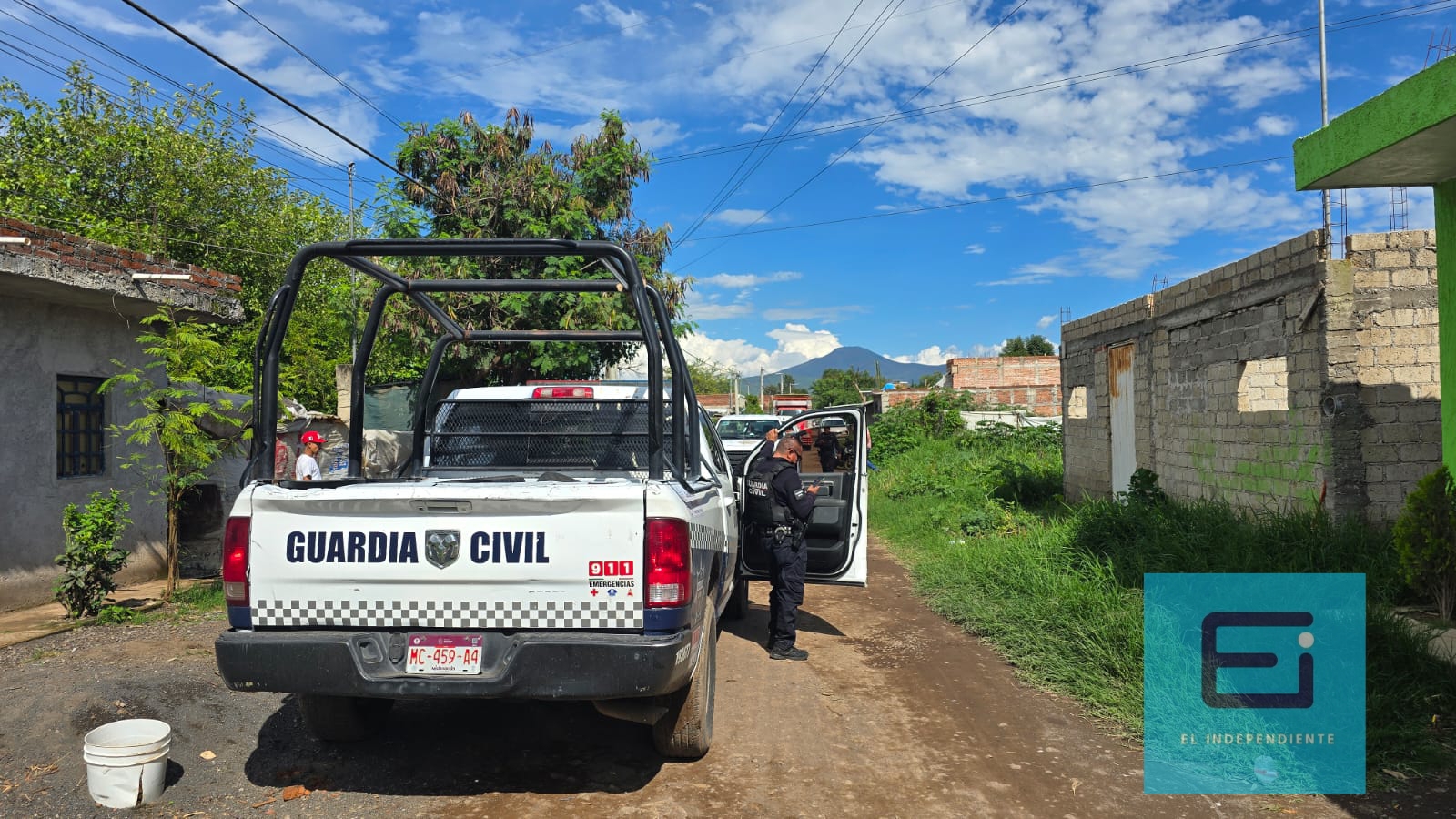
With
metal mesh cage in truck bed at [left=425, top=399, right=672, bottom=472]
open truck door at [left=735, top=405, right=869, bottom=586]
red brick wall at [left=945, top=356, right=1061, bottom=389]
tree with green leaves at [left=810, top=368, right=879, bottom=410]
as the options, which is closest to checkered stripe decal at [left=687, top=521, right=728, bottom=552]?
metal mesh cage in truck bed at [left=425, top=399, right=672, bottom=472]

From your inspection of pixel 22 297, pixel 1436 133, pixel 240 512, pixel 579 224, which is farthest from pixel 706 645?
pixel 579 224

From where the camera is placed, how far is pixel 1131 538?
8.70 m

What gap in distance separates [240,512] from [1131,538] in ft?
25.4

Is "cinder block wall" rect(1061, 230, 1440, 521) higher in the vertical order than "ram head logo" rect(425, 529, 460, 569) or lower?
higher

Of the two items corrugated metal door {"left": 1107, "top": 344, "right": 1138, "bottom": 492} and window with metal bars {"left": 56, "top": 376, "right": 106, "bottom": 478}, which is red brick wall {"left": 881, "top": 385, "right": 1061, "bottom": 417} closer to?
corrugated metal door {"left": 1107, "top": 344, "right": 1138, "bottom": 492}

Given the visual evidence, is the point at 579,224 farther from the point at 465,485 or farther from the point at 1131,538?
the point at 465,485

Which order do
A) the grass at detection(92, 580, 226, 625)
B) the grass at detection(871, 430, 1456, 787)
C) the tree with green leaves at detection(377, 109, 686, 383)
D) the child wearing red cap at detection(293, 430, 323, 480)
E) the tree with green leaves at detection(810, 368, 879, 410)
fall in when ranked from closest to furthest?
the grass at detection(871, 430, 1456, 787), the grass at detection(92, 580, 226, 625), the child wearing red cap at detection(293, 430, 323, 480), the tree with green leaves at detection(377, 109, 686, 383), the tree with green leaves at detection(810, 368, 879, 410)

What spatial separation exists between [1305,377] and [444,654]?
23.9ft

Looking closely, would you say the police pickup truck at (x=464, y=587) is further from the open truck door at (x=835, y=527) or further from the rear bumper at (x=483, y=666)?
the open truck door at (x=835, y=527)

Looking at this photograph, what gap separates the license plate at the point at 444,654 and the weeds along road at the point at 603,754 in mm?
666

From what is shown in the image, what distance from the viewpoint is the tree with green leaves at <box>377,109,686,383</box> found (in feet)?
52.1

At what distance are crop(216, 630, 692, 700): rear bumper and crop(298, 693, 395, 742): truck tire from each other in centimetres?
66

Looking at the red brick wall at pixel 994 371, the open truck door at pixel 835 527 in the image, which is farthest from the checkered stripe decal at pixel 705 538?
the red brick wall at pixel 994 371

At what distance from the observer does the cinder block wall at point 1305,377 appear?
278 inches
